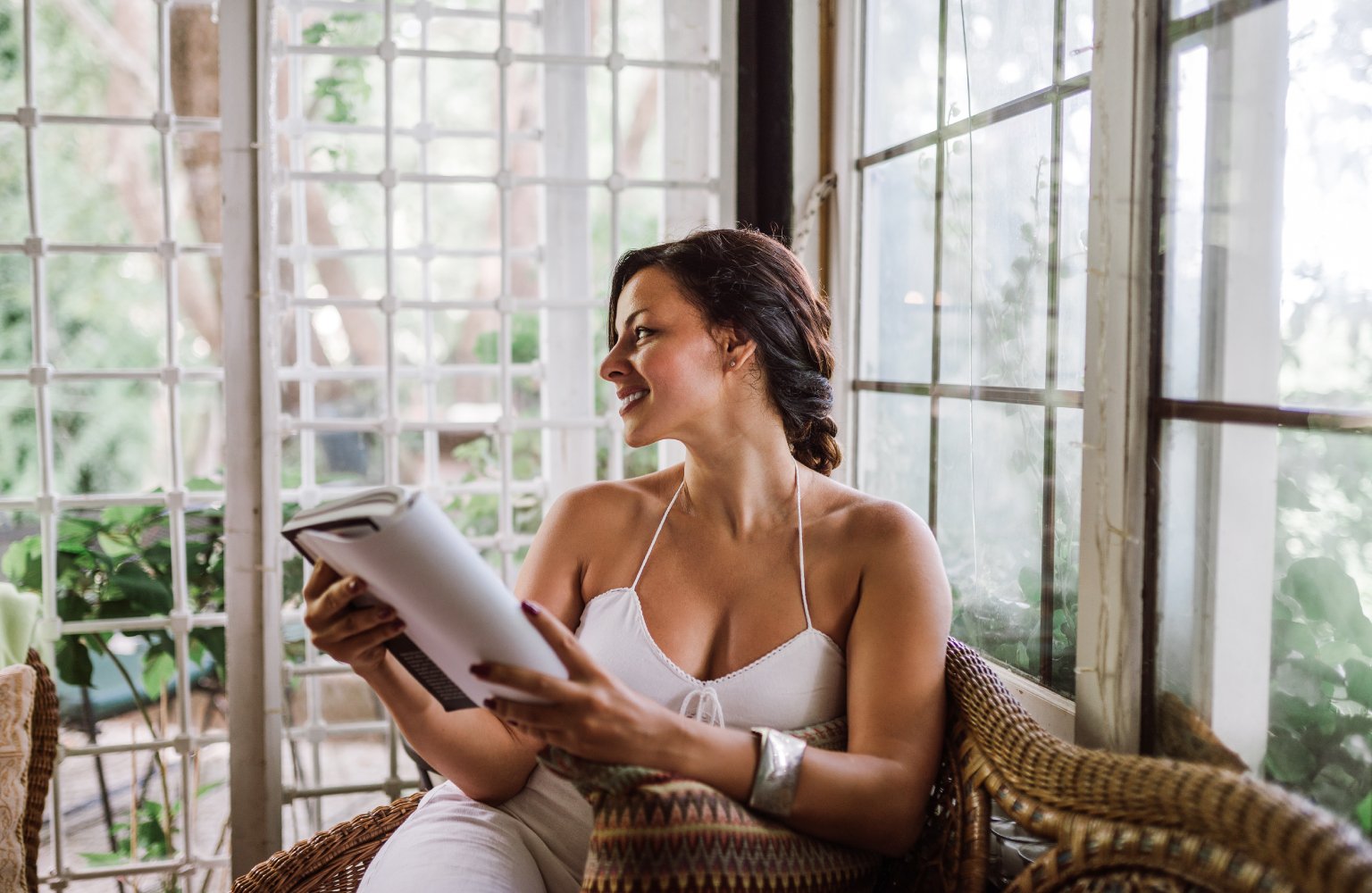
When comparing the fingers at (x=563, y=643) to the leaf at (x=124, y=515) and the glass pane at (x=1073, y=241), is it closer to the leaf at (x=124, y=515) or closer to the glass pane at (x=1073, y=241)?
the glass pane at (x=1073, y=241)

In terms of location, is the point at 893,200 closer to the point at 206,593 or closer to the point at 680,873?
the point at 680,873

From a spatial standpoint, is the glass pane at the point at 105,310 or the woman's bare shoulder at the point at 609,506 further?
the glass pane at the point at 105,310

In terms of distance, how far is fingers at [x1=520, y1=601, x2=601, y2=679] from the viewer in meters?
1.12

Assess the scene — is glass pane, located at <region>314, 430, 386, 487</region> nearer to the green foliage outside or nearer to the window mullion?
the window mullion

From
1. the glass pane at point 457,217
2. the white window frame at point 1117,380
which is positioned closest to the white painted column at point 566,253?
the white window frame at point 1117,380

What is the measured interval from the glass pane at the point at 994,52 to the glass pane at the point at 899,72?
0.24 ft

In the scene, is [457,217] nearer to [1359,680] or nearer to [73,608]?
[73,608]

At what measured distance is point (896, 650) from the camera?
1.39 metres

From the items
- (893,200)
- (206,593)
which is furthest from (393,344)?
(893,200)

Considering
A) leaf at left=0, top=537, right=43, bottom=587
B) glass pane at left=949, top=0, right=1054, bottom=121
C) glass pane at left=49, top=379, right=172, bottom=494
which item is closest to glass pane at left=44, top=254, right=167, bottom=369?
glass pane at left=49, top=379, right=172, bottom=494

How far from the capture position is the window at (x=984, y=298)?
1.53 metres

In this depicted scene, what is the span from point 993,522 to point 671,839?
0.83 metres

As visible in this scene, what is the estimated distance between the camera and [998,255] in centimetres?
169

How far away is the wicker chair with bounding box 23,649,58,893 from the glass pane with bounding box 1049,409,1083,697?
1593 millimetres
